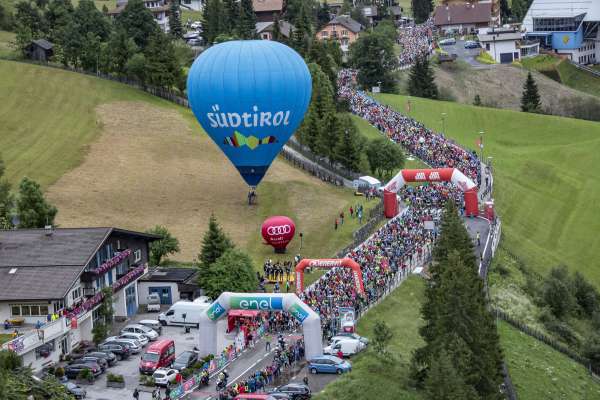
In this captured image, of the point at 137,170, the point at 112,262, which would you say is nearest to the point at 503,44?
the point at 137,170

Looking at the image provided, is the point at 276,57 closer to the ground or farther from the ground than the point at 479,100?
farther from the ground

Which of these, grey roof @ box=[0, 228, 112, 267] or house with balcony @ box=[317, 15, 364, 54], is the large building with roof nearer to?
house with balcony @ box=[317, 15, 364, 54]

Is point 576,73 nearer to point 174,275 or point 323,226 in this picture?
point 323,226

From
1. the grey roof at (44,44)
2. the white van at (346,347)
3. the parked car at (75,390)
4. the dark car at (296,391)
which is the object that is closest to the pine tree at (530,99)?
the grey roof at (44,44)

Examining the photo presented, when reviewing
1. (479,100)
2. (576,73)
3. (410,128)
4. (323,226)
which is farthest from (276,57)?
(576,73)

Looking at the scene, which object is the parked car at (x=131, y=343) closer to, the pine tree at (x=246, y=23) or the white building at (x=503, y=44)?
the pine tree at (x=246, y=23)

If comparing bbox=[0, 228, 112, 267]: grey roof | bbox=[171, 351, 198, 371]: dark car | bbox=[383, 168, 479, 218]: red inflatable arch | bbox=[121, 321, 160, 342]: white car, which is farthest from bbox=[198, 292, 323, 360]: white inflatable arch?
bbox=[383, 168, 479, 218]: red inflatable arch

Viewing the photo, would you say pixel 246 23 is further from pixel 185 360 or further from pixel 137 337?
pixel 185 360
